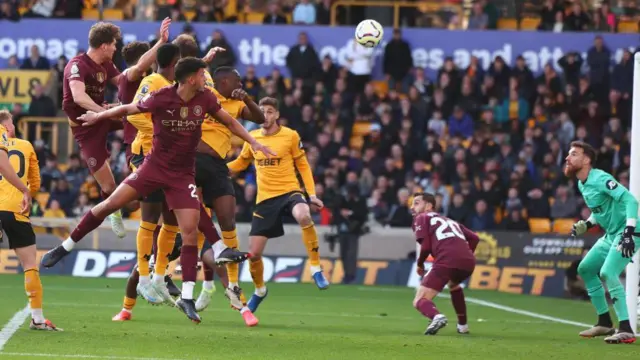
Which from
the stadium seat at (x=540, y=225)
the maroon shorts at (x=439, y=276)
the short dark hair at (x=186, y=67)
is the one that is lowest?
the stadium seat at (x=540, y=225)

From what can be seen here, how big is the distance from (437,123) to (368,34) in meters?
11.0

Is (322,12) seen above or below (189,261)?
above

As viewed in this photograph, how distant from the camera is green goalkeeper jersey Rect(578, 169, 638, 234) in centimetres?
1400

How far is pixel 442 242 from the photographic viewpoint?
14.3 meters

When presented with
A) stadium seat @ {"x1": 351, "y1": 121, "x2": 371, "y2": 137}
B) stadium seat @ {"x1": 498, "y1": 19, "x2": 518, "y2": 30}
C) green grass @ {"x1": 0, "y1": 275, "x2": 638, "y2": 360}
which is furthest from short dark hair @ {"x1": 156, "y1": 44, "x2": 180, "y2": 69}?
stadium seat @ {"x1": 498, "y1": 19, "x2": 518, "y2": 30}

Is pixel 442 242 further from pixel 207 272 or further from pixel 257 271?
pixel 207 272

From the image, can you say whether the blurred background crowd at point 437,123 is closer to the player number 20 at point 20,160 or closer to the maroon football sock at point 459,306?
the maroon football sock at point 459,306

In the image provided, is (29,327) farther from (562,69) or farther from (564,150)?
(562,69)

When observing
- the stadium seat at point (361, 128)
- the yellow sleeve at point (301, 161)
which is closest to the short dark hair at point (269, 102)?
the yellow sleeve at point (301, 161)

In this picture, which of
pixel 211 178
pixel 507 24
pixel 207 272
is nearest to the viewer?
pixel 211 178

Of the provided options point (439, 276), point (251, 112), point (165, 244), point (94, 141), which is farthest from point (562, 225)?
point (94, 141)

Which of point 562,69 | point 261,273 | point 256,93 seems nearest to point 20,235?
point 261,273

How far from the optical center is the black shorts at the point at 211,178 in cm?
1427

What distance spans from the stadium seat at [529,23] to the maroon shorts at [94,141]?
17828 millimetres
